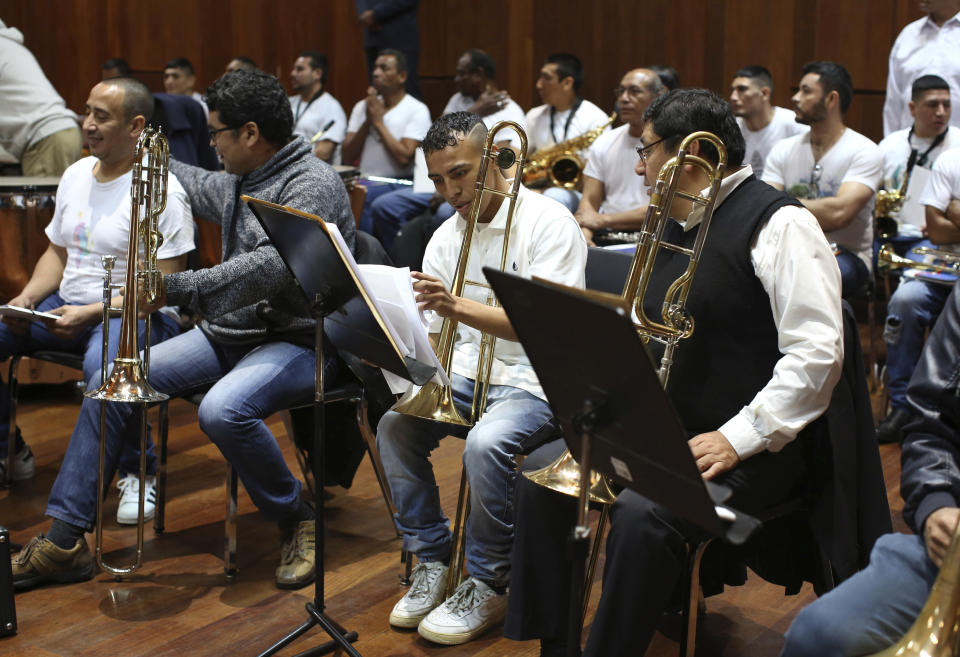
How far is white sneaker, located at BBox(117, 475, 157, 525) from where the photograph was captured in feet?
10.7

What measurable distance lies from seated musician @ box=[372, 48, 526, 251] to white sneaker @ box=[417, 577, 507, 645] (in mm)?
3350

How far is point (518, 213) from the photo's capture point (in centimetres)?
266

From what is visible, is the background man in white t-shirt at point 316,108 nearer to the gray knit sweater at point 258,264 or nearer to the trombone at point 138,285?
the gray knit sweater at point 258,264

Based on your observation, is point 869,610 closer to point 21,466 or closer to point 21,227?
point 21,466

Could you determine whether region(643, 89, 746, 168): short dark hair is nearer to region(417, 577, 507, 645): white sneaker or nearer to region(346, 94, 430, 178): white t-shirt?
region(417, 577, 507, 645): white sneaker

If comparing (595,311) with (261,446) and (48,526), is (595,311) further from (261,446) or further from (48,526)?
(48,526)

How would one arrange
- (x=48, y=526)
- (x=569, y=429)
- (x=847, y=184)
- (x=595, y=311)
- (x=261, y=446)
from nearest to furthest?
(x=595, y=311) → (x=569, y=429) → (x=261, y=446) → (x=48, y=526) → (x=847, y=184)

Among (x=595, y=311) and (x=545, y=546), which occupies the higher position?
(x=595, y=311)

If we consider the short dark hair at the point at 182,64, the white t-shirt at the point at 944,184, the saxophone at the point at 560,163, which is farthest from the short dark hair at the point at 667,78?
the short dark hair at the point at 182,64

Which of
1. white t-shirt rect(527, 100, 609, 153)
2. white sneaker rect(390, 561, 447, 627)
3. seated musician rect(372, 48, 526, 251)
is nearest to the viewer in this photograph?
white sneaker rect(390, 561, 447, 627)

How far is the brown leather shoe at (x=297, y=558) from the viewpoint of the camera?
285 cm

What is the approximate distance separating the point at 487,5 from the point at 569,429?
22.5 ft

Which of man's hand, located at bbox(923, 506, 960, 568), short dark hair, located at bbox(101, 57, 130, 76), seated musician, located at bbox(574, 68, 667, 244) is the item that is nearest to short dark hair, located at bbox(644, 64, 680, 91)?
seated musician, located at bbox(574, 68, 667, 244)

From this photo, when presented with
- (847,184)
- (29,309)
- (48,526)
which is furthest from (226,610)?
(847,184)
